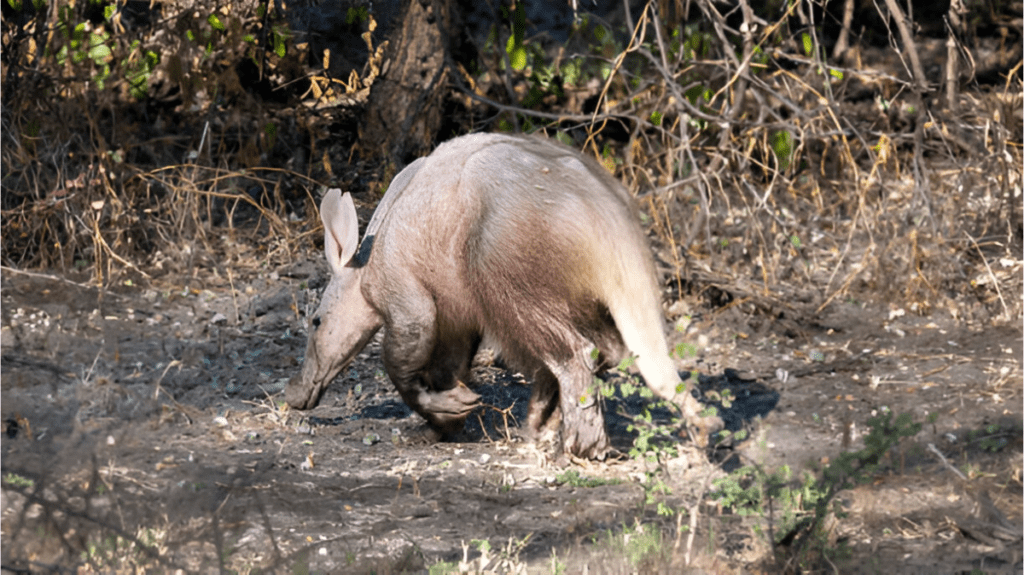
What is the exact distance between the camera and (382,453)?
4582 mm

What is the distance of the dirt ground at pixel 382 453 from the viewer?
11.0ft

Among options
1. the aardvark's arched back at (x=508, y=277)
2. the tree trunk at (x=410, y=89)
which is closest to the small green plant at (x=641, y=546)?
the aardvark's arched back at (x=508, y=277)

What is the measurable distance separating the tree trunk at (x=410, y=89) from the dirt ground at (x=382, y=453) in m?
1.01

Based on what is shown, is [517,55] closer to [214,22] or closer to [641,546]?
[214,22]

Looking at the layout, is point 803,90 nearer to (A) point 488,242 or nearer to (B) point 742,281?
(B) point 742,281

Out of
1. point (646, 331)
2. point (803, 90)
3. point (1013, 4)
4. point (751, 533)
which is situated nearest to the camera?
point (751, 533)

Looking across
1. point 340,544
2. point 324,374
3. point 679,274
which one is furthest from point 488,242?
point 679,274

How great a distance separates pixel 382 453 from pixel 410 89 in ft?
10.6

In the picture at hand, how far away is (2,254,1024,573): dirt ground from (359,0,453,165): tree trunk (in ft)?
3.31

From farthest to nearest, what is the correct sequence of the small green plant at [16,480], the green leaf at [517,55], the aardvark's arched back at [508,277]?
the green leaf at [517,55] < the aardvark's arched back at [508,277] < the small green plant at [16,480]

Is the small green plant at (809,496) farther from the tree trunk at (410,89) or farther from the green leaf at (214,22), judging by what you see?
the green leaf at (214,22)

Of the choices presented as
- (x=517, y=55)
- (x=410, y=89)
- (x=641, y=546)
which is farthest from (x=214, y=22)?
(x=641, y=546)

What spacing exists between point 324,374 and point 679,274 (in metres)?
2.50

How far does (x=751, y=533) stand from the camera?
142 inches
